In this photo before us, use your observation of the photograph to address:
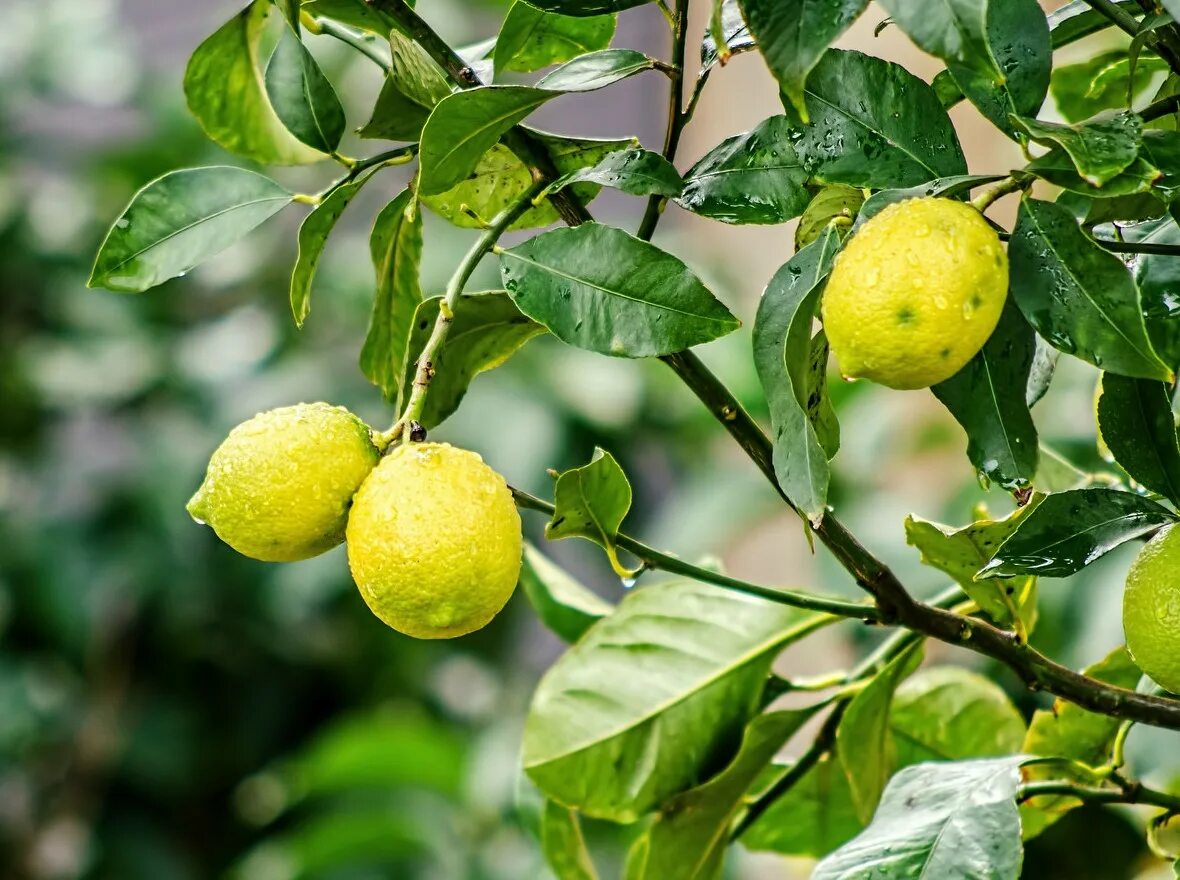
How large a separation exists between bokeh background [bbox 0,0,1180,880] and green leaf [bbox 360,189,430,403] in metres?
0.87

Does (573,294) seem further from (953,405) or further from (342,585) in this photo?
(342,585)

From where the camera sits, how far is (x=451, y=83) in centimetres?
38

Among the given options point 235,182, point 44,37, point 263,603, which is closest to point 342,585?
point 263,603

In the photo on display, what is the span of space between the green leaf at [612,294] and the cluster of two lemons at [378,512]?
4 cm

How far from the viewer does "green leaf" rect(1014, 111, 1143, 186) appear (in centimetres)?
27

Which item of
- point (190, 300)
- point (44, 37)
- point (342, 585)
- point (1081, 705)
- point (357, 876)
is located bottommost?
point (357, 876)

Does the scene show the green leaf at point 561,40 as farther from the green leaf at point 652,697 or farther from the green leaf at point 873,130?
the green leaf at point 652,697

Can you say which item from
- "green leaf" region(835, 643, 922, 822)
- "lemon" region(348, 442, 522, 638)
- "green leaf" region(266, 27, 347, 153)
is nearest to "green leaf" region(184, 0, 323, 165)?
"green leaf" region(266, 27, 347, 153)

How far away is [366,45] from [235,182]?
6 cm

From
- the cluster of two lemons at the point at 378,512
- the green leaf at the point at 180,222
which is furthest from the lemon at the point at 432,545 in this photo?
the green leaf at the point at 180,222

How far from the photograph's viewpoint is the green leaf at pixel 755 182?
34 centimetres

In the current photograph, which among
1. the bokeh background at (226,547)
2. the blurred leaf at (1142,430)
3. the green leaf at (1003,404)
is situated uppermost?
the green leaf at (1003,404)

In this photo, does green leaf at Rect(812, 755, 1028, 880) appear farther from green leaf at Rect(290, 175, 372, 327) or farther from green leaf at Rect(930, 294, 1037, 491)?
green leaf at Rect(290, 175, 372, 327)

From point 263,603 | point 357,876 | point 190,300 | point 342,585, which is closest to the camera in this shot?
point 357,876
